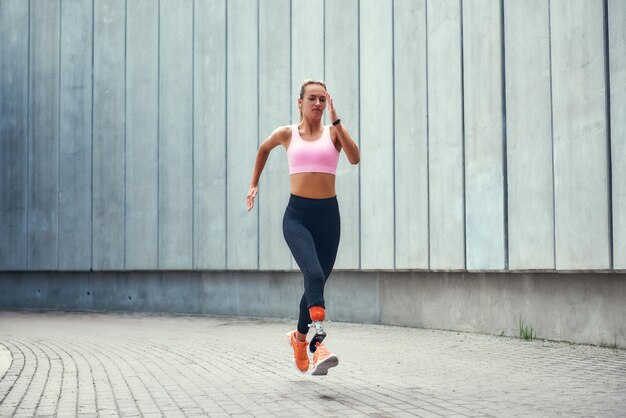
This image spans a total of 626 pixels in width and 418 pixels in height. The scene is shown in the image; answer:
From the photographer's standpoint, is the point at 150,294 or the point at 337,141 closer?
the point at 337,141

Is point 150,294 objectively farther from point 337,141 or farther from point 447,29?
point 337,141

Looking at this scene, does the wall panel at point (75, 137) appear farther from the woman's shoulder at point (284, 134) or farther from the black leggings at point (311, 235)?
the black leggings at point (311, 235)

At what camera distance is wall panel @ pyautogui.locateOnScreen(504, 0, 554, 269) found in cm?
992

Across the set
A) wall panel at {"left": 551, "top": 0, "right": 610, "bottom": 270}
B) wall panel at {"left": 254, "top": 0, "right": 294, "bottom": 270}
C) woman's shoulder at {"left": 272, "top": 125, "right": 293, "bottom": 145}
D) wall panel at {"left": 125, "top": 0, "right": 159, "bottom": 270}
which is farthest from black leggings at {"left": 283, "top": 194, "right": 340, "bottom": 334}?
wall panel at {"left": 125, "top": 0, "right": 159, "bottom": 270}

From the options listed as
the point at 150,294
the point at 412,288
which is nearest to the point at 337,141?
the point at 412,288

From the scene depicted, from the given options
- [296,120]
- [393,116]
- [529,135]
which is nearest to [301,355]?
[529,135]

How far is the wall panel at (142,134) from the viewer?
17.2 meters

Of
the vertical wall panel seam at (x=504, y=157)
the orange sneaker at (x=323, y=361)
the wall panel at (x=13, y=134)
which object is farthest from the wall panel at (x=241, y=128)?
the orange sneaker at (x=323, y=361)

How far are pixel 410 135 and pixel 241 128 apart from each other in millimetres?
4145

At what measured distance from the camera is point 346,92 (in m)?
13.8

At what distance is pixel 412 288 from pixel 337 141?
6.11m

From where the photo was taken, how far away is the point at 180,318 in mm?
15461

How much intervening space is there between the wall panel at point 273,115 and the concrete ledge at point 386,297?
0.56 m

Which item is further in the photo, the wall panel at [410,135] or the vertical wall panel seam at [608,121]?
the wall panel at [410,135]
